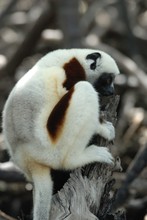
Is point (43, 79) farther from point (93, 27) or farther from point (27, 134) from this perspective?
point (93, 27)

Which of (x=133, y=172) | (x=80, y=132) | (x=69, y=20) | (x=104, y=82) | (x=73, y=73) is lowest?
(x=133, y=172)

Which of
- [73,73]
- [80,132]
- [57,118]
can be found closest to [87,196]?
[80,132]

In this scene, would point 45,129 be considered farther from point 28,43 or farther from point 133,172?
point 28,43

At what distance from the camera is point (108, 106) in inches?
238

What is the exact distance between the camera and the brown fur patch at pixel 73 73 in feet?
19.8

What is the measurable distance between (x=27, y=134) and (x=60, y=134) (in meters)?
0.27

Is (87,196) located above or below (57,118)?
below

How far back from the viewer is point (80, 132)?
18.9 ft

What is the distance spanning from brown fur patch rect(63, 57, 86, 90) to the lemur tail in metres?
0.71

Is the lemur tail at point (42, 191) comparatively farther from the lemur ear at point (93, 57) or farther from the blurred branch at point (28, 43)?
the blurred branch at point (28, 43)

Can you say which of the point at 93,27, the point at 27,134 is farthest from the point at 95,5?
the point at 27,134

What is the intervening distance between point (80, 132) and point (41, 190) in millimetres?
537

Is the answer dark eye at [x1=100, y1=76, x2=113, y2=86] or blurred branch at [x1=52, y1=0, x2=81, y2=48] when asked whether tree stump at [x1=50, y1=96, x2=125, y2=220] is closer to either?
dark eye at [x1=100, y1=76, x2=113, y2=86]

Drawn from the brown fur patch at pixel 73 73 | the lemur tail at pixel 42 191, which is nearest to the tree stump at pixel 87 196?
the lemur tail at pixel 42 191
